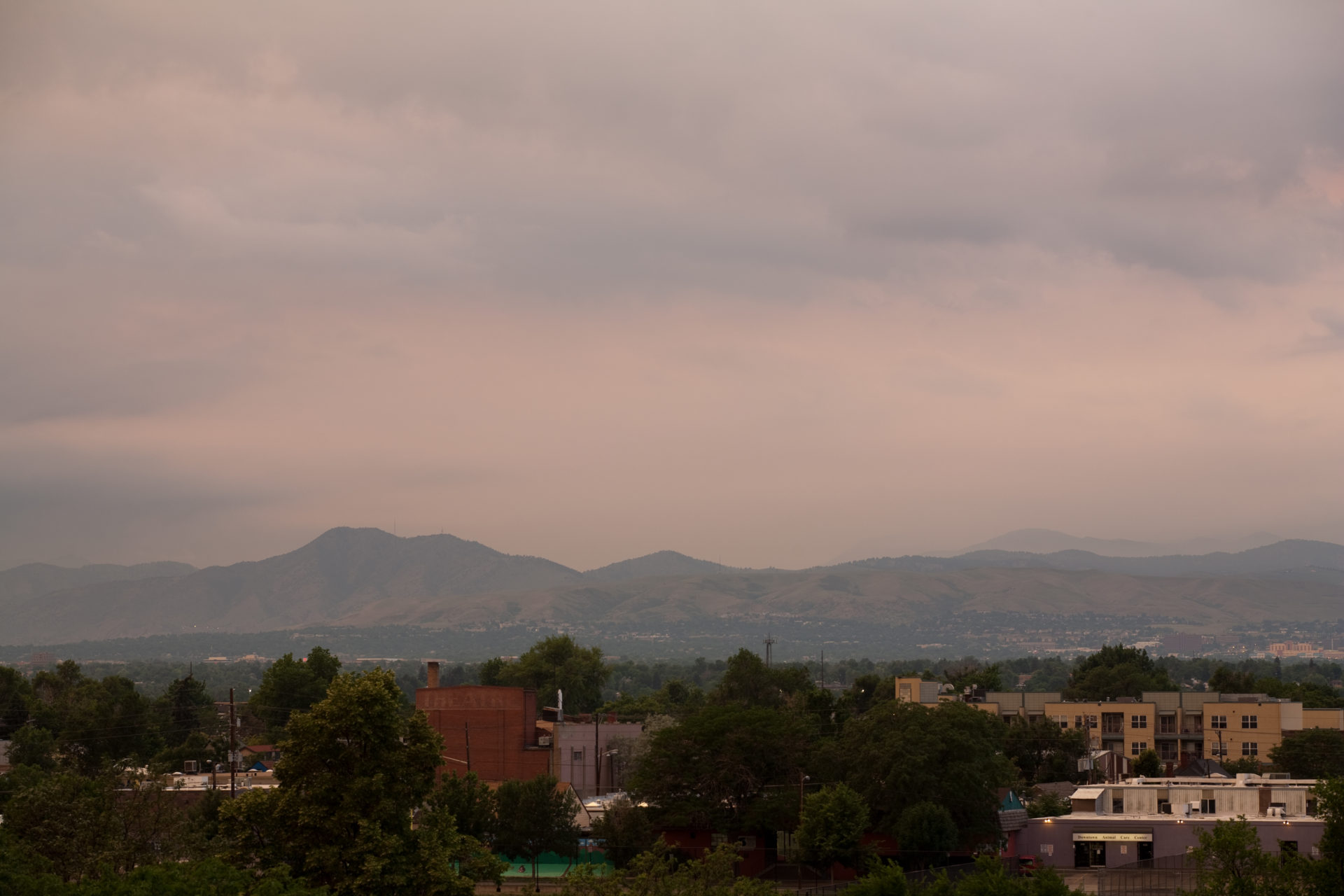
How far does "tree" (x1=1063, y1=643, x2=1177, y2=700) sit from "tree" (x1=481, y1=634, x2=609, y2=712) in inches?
2196

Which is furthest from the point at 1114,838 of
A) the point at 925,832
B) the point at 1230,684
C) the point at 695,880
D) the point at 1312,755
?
the point at 1230,684

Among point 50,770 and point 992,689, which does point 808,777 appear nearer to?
point 50,770

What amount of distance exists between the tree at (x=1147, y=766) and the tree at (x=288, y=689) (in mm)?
73182

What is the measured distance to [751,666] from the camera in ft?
503

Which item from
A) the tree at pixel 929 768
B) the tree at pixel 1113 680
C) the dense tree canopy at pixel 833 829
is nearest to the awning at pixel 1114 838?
the tree at pixel 929 768

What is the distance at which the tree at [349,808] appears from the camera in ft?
162

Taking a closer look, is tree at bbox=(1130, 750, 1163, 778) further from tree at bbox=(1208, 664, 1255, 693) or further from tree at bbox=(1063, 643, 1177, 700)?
tree at bbox=(1208, 664, 1255, 693)

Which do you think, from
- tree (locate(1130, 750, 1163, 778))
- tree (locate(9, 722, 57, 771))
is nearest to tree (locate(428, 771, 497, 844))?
tree (locate(9, 722, 57, 771))

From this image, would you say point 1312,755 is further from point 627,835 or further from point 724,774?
point 627,835

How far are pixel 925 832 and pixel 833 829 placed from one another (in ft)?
18.0

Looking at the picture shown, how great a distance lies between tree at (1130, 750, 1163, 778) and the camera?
119 m

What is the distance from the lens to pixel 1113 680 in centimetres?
17188

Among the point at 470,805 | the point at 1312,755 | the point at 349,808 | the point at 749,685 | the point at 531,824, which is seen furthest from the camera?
the point at 749,685

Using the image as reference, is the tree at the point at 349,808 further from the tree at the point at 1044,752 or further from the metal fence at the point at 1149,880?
the tree at the point at 1044,752
